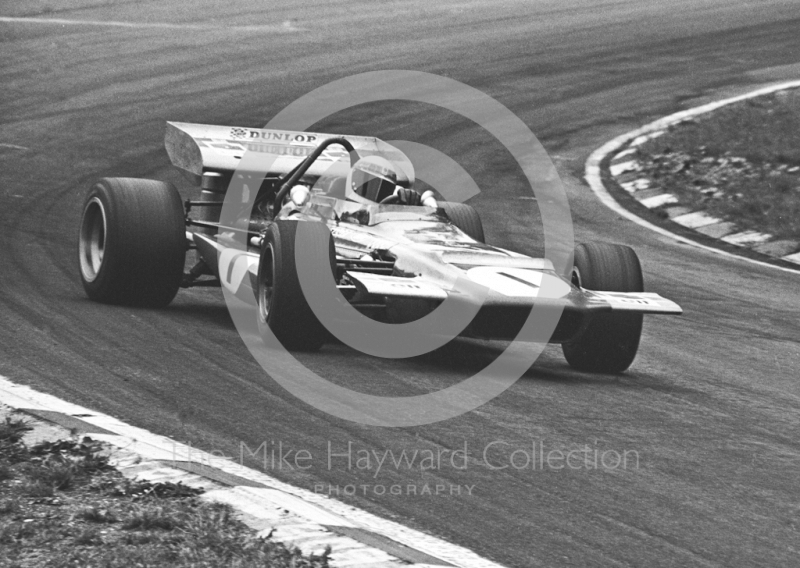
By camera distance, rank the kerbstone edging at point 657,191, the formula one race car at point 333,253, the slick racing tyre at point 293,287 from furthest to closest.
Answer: the kerbstone edging at point 657,191 < the slick racing tyre at point 293,287 < the formula one race car at point 333,253

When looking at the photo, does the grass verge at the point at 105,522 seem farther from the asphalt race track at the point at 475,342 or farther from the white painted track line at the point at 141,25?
the white painted track line at the point at 141,25

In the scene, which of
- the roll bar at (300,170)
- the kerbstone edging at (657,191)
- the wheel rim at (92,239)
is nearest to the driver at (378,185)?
the roll bar at (300,170)

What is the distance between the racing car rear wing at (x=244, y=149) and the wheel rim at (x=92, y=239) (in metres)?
0.94

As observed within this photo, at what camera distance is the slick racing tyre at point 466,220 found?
9320mm

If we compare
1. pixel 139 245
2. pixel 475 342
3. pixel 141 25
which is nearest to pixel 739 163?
pixel 475 342

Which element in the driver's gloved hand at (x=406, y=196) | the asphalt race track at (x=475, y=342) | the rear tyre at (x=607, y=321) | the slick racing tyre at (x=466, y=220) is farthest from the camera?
the slick racing tyre at (x=466, y=220)

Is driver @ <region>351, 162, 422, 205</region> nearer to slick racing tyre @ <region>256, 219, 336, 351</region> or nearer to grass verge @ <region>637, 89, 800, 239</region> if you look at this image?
slick racing tyre @ <region>256, 219, 336, 351</region>

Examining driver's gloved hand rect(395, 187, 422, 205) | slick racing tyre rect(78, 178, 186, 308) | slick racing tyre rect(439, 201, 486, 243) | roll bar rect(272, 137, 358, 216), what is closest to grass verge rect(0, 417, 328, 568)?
slick racing tyre rect(78, 178, 186, 308)

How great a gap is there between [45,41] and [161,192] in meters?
15.4

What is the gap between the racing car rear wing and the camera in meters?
9.00

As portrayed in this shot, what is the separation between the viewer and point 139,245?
794 centimetres

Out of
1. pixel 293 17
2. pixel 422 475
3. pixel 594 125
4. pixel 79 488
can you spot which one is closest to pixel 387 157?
pixel 422 475

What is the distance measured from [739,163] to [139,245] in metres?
9.40

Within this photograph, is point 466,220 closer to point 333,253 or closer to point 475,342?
point 475,342
